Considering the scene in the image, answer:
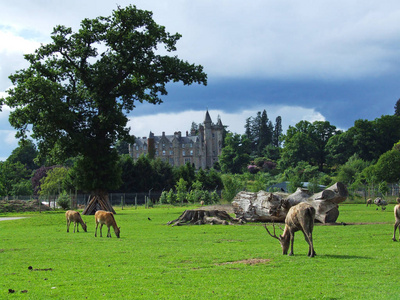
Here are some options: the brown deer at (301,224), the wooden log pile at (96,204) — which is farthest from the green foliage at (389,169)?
the brown deer at (301,224)

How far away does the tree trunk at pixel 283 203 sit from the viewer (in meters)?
26.9

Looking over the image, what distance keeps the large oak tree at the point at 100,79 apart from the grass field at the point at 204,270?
28.0 m

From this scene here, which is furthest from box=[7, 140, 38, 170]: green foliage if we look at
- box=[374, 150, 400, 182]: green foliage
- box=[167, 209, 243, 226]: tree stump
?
box=[167, 209, 243, 226]: tree stump

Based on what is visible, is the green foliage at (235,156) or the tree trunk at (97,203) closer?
the tree trunk at (97,203)

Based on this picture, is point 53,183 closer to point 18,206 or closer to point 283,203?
A: point 18,206

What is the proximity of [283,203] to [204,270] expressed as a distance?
54.8ft

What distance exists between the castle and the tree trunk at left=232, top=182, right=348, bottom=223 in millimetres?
157449

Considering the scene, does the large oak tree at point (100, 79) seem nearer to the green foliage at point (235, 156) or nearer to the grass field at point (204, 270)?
the grass field at point (204, 270)

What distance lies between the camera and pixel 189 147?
7461 inches

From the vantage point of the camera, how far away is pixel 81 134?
4516cm

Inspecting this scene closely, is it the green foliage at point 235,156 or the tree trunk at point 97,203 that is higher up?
the green foliage at point 235,156

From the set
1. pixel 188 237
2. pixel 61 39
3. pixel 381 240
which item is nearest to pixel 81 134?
pixel 61 39

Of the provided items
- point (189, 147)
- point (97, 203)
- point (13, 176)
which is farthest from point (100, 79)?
point (189, 147)

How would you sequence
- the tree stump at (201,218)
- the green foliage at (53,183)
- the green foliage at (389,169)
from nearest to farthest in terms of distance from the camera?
the tree stump at (201,218) < the green foliage at (389,169) < the green foliage at (53,183)
